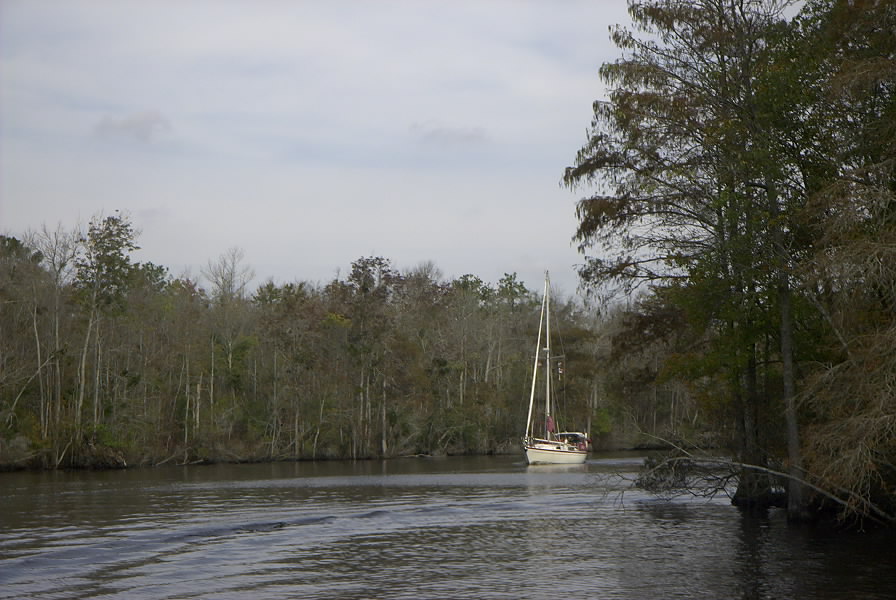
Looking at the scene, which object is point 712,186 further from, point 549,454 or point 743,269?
point 549,454

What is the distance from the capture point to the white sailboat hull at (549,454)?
62.8m

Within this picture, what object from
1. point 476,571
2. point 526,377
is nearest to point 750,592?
point 476,571

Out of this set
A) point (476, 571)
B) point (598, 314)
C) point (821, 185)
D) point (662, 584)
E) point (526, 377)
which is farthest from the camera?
point (526, 377)

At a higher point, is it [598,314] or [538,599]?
[598,314]

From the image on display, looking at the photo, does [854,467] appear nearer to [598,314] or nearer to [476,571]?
[476,571]

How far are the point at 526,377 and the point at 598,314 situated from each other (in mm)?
57147

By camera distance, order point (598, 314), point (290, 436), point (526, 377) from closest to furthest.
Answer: point (598, 314)
point (290, 436)
point (526, 377)

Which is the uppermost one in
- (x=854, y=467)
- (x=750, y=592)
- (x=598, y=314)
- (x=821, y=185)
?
(x=821, y=185)

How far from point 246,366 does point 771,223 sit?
187 feet

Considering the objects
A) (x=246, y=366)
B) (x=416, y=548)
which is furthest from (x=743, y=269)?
(x=246, y=366)

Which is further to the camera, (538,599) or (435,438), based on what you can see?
(435,438)

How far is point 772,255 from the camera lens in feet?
78.8

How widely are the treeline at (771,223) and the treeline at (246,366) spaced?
3917 centimetres

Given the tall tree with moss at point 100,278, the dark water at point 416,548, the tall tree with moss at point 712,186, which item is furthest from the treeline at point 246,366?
the tall tree with moss at point 712,186
